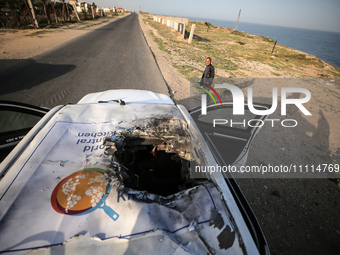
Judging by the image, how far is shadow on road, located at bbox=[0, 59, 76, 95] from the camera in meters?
5.52

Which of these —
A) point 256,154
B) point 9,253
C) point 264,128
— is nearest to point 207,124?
point 256,154

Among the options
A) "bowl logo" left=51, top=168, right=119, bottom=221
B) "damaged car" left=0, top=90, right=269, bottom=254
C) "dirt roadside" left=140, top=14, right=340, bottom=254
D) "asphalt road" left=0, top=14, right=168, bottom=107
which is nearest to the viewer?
"damaged car" left=0, top=90, right=269, bottom=254

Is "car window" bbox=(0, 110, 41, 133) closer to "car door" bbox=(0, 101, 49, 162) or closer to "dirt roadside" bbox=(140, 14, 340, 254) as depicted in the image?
"car door" bbox=(0, 101, 49, 162)

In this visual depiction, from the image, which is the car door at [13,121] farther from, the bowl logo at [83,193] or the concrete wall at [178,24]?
the concrete wall at [178,24]

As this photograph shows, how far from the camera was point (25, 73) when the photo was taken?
6.57 metres

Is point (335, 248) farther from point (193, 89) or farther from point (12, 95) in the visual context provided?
point (12, 95)

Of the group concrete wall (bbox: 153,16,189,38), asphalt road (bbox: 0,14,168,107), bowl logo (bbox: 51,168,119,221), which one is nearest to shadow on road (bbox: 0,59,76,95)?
asphalt road (bbox: 0,14,168,107)

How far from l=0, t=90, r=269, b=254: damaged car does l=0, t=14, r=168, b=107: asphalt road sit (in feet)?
13.3

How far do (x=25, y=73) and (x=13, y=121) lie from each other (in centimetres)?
551

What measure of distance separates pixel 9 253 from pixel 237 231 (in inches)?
57.1

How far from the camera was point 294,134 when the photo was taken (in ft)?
16.2

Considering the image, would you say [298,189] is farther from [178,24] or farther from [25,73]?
[178,24]

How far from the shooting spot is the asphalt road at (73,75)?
518 centimetres

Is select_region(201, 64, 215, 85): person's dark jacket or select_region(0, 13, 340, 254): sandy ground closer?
select_region(0, 13, 340, 254): sandy ground
